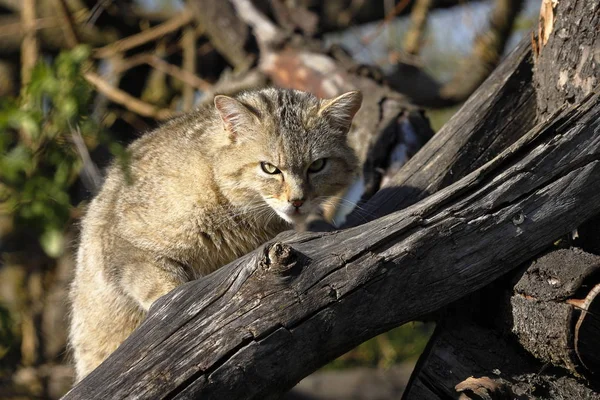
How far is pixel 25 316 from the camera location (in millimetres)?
7277

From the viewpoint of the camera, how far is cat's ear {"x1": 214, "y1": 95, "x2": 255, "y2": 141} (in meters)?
3.85

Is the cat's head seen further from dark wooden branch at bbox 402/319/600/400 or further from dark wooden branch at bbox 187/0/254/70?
dark wooden branch at bbox 187/0/254/70

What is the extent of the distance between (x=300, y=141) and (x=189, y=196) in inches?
25.1

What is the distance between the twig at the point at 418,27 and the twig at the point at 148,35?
2.10 metres

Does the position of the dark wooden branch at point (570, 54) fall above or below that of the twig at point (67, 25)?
below

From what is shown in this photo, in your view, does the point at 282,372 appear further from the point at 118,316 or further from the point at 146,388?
the point at 118,316

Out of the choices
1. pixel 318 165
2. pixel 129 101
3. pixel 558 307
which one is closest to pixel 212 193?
pixel 318 165

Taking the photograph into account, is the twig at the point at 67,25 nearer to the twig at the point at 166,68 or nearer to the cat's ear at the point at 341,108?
the twig at the point at 166,68

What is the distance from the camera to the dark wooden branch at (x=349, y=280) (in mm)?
2771

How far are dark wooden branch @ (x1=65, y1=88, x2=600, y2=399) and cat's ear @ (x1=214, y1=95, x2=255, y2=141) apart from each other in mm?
1071

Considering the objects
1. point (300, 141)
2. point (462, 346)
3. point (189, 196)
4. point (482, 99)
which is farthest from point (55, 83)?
point (482, 99)

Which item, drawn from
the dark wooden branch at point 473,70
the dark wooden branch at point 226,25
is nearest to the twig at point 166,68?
the dark wooden branch at point 226,25

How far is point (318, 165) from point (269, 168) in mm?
276

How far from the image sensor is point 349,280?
113 inches
